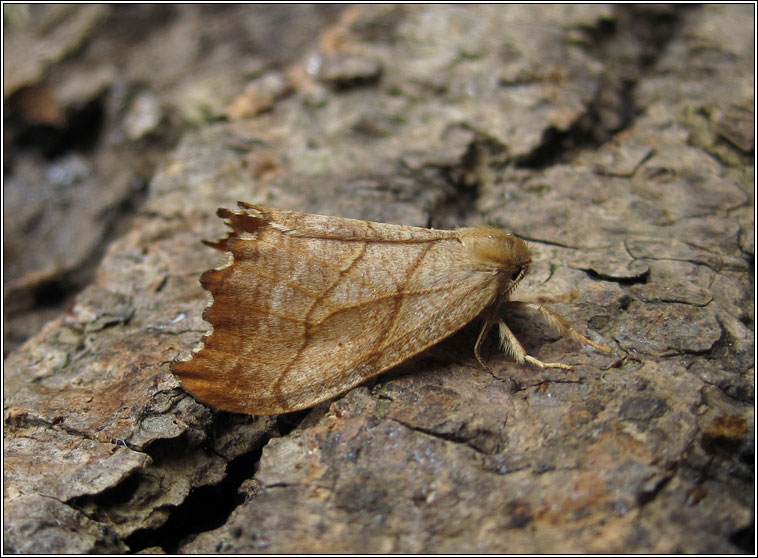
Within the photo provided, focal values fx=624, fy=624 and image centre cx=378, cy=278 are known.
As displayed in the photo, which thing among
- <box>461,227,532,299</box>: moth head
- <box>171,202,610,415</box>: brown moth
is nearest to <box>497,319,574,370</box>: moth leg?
<box>171,202,610,415</box>: brown moth

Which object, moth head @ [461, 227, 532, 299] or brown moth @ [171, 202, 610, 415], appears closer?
brown moth @ [171, 202, 610, 415]

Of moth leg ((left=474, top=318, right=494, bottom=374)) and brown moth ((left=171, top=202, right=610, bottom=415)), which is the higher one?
brown moth ((left=171, top=202, right=610, bottom=415))

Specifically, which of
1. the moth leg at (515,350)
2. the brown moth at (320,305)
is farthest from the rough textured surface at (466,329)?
the brown moth at (320,305)

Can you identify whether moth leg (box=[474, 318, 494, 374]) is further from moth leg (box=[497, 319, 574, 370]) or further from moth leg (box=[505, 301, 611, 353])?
moth leg (box=[505, 301, 611, 353])

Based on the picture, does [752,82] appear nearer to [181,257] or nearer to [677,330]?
[677,330]

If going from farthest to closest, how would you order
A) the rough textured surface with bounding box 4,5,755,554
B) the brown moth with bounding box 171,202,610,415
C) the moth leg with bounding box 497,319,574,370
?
the moth leg with bounding box 497,319,574,370 → the brown moth with bounding box 171,202,610,415 → the rough textured surface with bounding box 4,5,755,554

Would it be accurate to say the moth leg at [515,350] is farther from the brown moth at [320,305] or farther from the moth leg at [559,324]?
the moth leg at [559,324]

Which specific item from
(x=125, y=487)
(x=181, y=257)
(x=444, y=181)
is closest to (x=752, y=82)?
(x=444, y=181)
